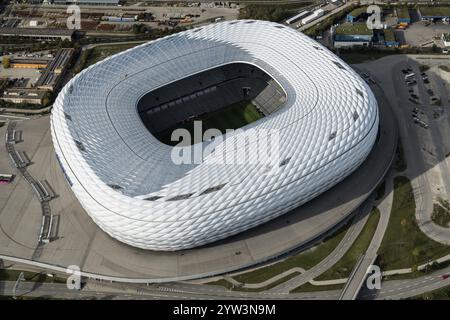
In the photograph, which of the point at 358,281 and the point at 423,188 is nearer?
the point at 358,281

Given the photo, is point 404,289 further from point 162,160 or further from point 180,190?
point 162,160

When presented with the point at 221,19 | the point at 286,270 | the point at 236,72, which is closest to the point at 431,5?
the point at 221,19

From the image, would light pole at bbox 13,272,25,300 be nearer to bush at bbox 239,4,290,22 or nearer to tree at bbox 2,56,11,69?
tree at bbox 2,56,11,69

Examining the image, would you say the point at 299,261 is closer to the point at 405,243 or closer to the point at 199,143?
the point at 405,243

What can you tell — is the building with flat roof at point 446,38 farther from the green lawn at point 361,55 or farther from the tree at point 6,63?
the tree at point 6,63

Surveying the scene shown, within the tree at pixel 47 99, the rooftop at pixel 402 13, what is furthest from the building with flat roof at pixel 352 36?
the tree at pixel 47 99

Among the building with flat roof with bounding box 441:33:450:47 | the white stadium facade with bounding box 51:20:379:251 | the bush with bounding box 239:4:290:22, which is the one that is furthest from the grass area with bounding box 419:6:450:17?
the white stadium facade with bounding box 51:20:379:251

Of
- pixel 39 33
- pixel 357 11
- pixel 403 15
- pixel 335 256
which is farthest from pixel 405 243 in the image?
pixel 39 33
